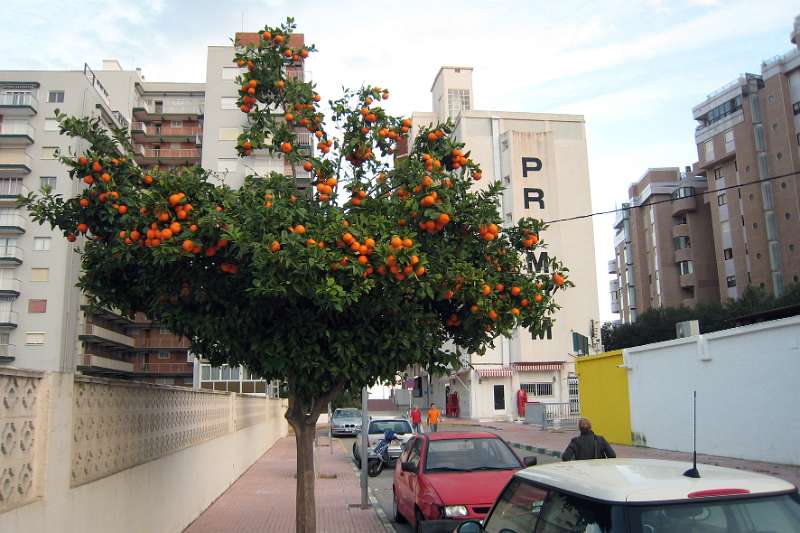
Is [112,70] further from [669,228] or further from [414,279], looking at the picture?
[414,279]

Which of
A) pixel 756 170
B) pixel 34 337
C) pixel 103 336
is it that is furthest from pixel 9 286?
pixel 756 170

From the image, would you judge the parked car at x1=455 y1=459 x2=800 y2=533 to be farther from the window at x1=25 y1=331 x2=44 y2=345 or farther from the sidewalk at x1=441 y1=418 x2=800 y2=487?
the window at x1=25 y1=331 x2=44 y2=345

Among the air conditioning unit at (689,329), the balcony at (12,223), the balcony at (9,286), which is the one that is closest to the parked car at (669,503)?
the air conditioning unit at (689,329)

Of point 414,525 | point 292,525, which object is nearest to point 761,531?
point 414,525

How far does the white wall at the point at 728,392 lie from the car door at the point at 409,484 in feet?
31.6

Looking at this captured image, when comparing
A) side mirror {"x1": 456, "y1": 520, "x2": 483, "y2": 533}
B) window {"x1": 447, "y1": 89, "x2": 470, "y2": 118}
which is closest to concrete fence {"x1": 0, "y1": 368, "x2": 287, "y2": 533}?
side mirror {"x1": 456, "y1": 520, "x2": 483, "y2": 533}

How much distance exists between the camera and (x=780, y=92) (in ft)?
171

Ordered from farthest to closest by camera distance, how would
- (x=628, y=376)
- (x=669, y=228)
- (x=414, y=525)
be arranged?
(x=669, y=228) < (x=628, y=376) < (x=414, y=525)

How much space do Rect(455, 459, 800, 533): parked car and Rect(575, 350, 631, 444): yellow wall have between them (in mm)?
20573

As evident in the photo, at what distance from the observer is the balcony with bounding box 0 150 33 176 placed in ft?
163

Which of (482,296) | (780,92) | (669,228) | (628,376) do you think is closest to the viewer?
(482,296)

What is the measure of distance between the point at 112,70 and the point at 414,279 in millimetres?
66193

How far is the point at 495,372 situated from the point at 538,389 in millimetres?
3533

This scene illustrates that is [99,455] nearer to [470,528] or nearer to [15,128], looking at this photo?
[470,528]
